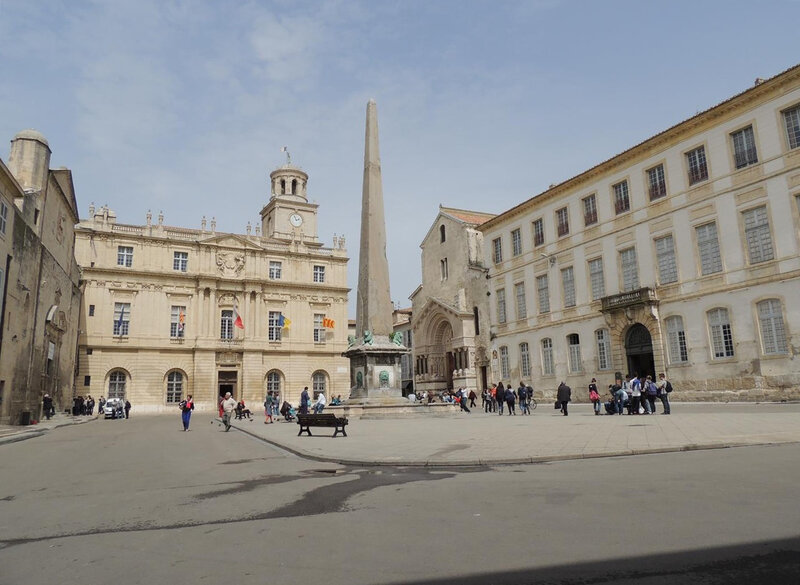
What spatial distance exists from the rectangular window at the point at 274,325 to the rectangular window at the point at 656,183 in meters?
31.3

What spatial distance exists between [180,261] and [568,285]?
31.1 metres

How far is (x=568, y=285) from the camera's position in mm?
30891

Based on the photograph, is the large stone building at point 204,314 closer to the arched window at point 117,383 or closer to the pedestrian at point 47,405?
the arched window at point 117,383

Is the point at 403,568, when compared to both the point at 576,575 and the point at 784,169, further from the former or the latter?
the point at 784,169

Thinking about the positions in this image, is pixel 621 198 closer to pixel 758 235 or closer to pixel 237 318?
pixel 758 235

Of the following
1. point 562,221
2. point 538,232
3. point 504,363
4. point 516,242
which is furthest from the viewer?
point 504,363

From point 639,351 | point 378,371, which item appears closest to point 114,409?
point 378,371

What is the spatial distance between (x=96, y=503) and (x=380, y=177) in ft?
60.6

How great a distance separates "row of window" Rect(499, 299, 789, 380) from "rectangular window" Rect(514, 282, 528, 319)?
1784 millimetres

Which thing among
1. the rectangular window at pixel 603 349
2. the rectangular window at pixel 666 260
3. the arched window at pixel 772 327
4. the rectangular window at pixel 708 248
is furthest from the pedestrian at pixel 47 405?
the arched window at pixel 772 327

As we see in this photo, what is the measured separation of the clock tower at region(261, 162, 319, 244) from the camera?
183 ft

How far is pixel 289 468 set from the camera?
9398mm

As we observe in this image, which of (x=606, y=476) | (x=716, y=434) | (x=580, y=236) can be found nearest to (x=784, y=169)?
(x=580, y=236)

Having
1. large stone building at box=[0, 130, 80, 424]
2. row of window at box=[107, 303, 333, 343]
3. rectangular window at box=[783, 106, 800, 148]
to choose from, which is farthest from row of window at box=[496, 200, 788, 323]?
large stone building at box=[0, 130, 80, 424]
